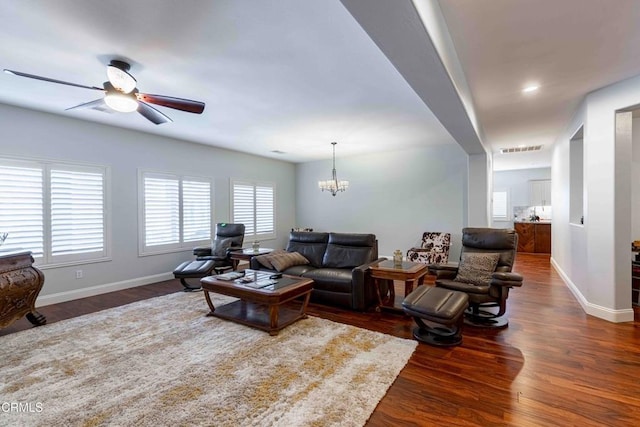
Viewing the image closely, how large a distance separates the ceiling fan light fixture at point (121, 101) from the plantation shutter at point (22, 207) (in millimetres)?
2265

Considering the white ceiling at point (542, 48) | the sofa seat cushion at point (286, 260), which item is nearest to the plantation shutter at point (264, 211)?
the sofa seat cushion at point (286, 260)

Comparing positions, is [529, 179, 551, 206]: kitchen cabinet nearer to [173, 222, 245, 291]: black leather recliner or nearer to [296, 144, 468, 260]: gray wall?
[296, 144, 468, 260]: gray wall

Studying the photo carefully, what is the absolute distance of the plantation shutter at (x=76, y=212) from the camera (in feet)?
14.2

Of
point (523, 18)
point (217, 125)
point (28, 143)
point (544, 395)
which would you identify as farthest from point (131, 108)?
point (544, 395)

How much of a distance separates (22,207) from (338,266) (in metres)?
4.50

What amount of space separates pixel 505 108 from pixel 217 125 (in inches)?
174

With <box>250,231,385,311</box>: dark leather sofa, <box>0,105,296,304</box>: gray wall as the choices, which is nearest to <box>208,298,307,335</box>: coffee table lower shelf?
<box>250,231,385,311</box>: dark leather sofa

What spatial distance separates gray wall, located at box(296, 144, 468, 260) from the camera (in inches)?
258

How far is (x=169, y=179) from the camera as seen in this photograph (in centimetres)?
572

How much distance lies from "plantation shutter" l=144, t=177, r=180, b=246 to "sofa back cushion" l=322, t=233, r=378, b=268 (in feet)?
10.5

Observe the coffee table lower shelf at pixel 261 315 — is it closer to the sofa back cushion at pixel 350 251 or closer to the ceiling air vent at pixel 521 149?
the sofa back cushion at pixel 350 251

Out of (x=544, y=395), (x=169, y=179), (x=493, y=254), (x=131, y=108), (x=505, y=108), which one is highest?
(x=505, y=108)

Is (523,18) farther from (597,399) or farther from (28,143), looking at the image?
(28,143)

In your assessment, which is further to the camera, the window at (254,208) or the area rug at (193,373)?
the window at (254,208)
